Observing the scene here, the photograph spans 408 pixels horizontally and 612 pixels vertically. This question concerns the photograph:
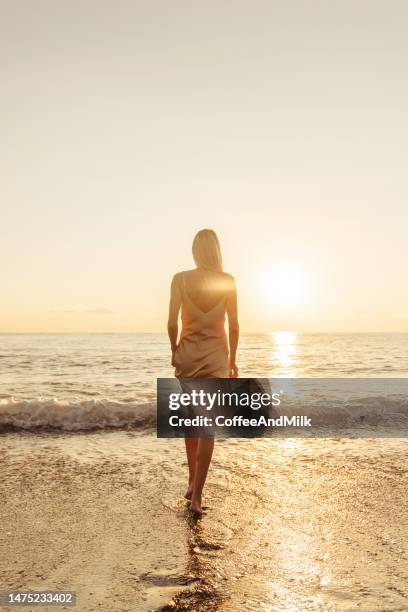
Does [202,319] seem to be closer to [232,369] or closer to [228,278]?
[228,278]

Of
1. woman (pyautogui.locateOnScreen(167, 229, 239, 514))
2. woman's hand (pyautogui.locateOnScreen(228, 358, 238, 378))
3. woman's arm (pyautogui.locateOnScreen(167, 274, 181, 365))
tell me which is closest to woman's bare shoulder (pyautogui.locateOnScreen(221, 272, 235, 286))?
woman (pyautogui.locateOnScreen(167, 229, 239, 514))

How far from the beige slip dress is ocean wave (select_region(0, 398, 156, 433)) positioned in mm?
4637

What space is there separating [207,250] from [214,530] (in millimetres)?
2236

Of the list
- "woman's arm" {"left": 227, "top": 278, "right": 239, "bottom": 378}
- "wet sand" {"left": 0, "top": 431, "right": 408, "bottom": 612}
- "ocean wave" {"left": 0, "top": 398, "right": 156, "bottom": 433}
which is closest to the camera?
"wet sand" {"left": 0, "top": 431, "right": 408, "bottom": 612}

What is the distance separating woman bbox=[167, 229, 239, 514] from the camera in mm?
4336

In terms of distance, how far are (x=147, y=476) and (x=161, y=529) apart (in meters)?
1.56

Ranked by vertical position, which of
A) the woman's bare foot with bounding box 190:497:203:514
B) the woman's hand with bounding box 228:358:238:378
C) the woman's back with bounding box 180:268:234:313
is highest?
the woman's back with bounding box 180:268:234:313

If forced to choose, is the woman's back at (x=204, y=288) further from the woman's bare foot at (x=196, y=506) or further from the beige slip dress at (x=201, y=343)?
the woman's bare foot at (x=196, y=506)

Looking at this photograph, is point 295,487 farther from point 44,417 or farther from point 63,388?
point 63,388

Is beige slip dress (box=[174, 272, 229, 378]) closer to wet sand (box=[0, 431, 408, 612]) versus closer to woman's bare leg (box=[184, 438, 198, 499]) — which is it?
woman's bare leg (box=[184, 438, 198, 499])

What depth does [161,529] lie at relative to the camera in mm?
3838

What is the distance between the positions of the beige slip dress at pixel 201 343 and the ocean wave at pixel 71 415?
15.2 ft

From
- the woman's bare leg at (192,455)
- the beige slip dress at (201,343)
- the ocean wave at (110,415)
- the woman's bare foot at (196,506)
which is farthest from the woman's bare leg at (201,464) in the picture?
the ocean wave at (110,415)

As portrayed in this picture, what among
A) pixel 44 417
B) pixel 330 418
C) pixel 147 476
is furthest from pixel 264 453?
pixel 44 417
